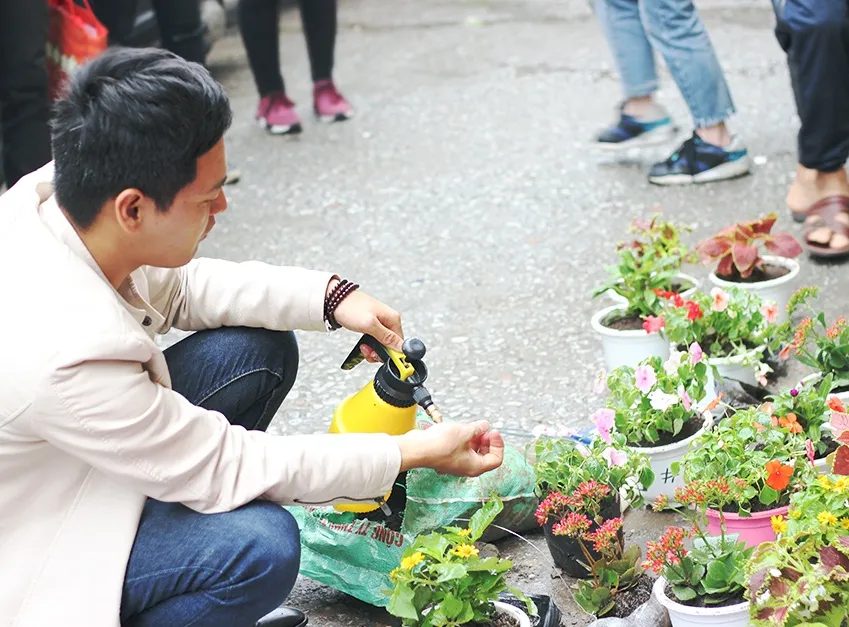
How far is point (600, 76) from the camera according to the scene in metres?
5.99

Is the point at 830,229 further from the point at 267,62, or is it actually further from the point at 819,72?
the point at 267,62

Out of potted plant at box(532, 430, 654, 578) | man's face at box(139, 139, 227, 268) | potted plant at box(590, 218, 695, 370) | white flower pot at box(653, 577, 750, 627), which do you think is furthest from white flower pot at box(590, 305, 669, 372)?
man's face at box(139, 139, 227, 268)

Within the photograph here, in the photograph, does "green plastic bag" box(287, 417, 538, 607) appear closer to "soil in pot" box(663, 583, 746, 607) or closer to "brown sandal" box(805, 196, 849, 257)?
"soil in pot" box(663, 583, 746, 607)

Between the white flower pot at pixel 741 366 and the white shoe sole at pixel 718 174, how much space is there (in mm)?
1698

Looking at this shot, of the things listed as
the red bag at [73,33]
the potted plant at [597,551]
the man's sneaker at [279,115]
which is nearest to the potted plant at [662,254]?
the potted plant at [597,551]

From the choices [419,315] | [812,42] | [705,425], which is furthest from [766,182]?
[705,425]

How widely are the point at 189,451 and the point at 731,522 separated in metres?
0.96

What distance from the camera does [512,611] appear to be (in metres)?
2.04

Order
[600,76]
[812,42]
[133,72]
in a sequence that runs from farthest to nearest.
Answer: [600,76] < [812,42] < [133,72]

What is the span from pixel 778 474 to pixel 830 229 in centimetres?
173

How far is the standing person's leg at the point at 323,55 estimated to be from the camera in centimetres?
535

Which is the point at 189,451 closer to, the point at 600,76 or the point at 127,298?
the point at 127,298

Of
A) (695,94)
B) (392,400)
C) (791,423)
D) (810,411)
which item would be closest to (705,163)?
(695,94)

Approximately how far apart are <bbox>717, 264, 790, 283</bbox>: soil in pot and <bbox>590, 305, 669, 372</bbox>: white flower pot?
0.34m
